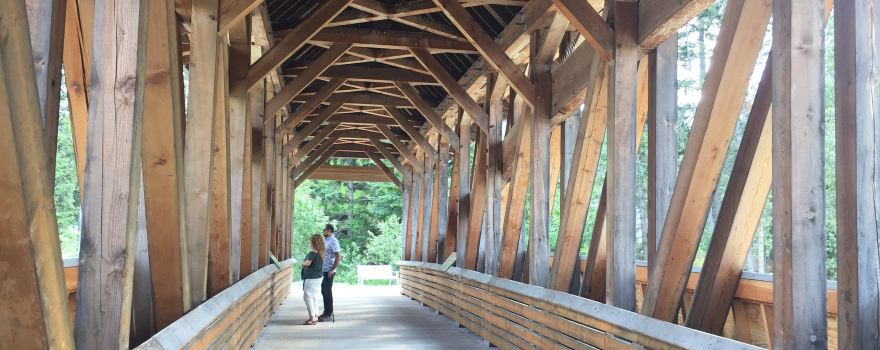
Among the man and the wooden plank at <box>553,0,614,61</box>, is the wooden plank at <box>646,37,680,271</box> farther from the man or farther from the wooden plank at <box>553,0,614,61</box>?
the man

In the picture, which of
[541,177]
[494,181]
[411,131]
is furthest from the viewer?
[411,131]

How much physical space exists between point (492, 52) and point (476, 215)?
2.73 m

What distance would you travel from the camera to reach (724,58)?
3672mm

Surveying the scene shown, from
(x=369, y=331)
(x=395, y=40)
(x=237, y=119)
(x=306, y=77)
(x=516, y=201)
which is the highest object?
(x=395, y=40)

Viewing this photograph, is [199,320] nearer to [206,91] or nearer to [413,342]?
[206,91]

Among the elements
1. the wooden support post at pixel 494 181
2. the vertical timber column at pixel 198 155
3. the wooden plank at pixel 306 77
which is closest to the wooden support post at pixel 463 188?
the wooden support post at pixel 494 181

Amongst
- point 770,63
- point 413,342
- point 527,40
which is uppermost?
point 527,40

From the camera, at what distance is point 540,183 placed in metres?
6.98

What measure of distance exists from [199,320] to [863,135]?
10.3 feet

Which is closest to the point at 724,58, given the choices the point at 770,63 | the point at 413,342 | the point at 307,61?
the point at 770,63

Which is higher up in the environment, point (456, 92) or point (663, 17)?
point (456, 92)

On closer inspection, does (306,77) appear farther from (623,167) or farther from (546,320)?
(623,167)

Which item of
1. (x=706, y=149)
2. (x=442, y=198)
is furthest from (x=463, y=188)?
(x=706, y=149)

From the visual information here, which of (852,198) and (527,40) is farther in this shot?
(527,40)
